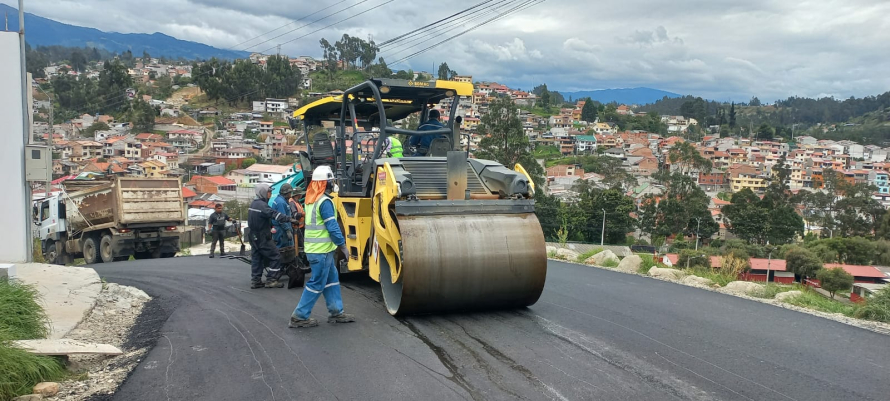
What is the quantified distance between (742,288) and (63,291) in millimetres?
9658

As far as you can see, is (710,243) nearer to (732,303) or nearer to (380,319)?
(732,303)

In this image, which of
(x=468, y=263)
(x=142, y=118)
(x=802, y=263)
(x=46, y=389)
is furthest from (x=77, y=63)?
(x=46, y=389)

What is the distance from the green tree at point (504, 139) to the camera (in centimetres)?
3712

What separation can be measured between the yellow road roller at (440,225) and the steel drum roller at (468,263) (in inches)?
0.4

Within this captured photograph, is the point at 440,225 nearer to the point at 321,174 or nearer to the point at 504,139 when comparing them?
the point at 321,174

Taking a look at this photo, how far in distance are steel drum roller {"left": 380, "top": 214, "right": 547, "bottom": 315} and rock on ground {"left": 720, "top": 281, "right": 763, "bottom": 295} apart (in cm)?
391

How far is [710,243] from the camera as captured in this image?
4822 centimetres

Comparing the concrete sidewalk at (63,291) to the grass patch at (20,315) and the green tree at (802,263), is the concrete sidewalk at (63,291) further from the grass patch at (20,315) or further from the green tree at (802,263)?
the green tree at (802,263)

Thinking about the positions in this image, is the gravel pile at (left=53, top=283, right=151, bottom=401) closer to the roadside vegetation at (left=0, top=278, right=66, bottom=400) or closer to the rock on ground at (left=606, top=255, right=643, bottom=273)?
the roadside vegetation at (left=0, top=278, right=66, bottom=400)

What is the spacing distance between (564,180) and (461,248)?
7005cm

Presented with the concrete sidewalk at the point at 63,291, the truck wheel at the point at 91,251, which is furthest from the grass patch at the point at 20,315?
the truck wheel at the point at 91,251

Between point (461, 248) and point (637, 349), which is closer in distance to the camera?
point (637, 349)

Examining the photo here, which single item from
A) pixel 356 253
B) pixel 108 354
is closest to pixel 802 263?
pixel 356 253

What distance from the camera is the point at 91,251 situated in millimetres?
17281
